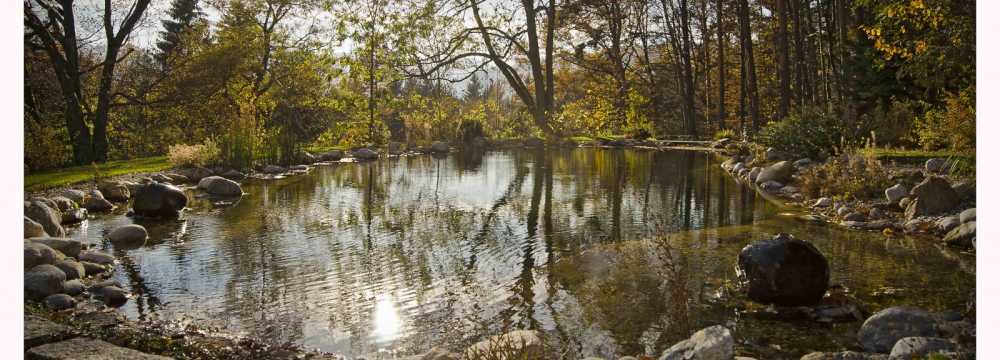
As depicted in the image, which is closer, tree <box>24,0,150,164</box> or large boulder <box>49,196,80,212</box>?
large boulder <box>49,196,80,212</box>

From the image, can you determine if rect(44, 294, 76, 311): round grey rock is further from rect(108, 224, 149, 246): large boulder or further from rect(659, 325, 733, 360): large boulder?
rect(659, 325, 733, 360): large boulder

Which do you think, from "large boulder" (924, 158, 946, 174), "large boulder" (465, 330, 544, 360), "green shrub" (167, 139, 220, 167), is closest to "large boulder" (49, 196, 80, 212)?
"green shrub" (167, 139, 220, 167)

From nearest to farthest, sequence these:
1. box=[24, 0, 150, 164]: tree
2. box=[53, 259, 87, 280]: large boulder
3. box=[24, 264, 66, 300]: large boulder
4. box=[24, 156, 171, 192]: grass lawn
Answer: box=[24, 264, 66, 300]: large boulder → box=[53, 259, 87, 280]: large boulder → box=[24, 156, 171, 192]: grass lawn → box=[24, 0, 150, 164]: tree

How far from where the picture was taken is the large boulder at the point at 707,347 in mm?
3623

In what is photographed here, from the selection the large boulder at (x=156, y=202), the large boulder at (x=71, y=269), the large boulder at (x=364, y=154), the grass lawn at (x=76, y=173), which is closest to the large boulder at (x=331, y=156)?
the large boulder at (x=364, y=154)

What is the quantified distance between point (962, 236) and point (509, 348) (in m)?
5.81

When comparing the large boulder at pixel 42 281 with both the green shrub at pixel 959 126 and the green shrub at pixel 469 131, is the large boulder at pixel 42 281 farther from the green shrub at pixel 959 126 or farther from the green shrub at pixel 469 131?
the green shrub at pixel 469 131

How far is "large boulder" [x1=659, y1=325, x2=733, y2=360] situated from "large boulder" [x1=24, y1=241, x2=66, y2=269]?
500 cm

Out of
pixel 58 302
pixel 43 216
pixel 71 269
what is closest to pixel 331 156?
pixel 43 216

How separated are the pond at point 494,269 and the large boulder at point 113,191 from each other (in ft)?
4.63

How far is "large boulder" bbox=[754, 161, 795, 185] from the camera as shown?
481 inches

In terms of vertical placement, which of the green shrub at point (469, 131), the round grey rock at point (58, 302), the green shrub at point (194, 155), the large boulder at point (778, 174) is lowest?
the round grey rock at point (58, 302)

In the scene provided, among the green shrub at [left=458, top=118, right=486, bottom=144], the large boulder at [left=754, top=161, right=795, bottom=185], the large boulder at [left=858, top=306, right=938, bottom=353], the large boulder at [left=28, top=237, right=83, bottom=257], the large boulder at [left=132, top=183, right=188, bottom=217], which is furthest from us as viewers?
the green shrub at [left=458, top=118, right=486, bottom=144]
